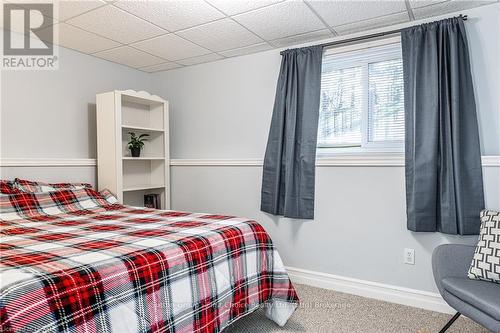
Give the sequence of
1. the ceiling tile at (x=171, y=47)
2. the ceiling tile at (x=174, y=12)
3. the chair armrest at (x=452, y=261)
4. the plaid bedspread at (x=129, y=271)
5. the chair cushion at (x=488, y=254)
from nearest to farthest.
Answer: the plaid bedspread at (x=129, y=271) < the chair cushion at (x=488, y=254) < the chair armrest at (x=452, y=261) < the ceiling tile at (x=174, y=12) < the ceiling tile at (x=171, y=47)

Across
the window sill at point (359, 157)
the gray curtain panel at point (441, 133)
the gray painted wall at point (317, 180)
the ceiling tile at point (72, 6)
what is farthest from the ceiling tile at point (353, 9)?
the ceiling tile at point (72, 6)

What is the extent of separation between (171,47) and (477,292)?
2.82 meters

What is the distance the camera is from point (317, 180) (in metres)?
2.77

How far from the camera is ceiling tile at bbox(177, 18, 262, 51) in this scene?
2504 millimetres

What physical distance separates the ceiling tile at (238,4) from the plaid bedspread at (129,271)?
1.39 m

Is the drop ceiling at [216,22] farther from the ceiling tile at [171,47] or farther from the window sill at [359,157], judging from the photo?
the window sill at [359,157]

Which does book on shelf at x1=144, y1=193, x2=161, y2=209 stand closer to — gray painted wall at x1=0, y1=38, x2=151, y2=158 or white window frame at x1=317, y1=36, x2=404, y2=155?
gray painted wall at x1=0, y1=38, x2=151, y2=158

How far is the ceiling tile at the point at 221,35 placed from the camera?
250 cm

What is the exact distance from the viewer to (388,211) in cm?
250

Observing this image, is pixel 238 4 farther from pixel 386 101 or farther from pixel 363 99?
pixel 386 101

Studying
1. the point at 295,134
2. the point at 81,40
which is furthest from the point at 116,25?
the point at 295,134

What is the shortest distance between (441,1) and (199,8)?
1569 millimetres

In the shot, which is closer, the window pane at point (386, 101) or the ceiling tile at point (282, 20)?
the ceiling tile at point (282, 20)

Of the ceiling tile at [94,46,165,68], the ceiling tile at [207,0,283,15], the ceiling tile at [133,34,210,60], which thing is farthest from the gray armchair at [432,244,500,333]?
the ceiling tile at [94,46,165,68]
